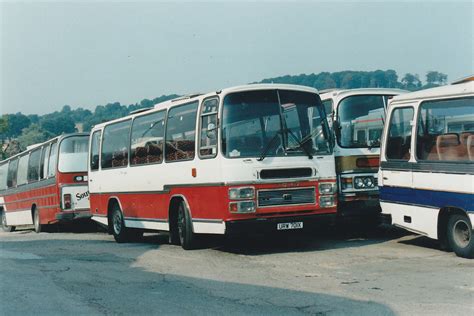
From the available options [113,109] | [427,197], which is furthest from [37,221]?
[113,109]

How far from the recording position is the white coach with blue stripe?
33.6ft

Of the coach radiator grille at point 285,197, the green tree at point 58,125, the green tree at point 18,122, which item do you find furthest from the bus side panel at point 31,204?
the green tree at point 18,122

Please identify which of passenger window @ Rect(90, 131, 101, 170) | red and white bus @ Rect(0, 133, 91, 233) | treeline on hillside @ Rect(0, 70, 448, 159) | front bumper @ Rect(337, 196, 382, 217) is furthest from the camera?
treeline on hillside @ Rect(0, 70, 448, 159)

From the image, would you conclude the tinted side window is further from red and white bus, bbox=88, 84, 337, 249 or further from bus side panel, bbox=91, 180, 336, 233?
red and white bus, bbox=88, 84, 337, 249

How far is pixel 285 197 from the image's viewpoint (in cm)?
1191

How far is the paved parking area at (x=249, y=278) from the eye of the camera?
299 inches

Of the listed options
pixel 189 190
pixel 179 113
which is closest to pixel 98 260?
pixel 189 190

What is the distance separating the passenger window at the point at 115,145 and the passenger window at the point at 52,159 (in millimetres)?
3693

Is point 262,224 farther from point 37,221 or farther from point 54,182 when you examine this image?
point 37,221

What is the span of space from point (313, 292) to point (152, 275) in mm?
2793

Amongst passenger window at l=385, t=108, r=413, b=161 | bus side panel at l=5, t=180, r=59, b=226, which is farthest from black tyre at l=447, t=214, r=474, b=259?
bus side panel at l=5, t=180, r=59, b=226

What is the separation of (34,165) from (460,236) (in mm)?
16741

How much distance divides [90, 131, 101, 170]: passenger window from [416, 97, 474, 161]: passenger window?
31.0ft

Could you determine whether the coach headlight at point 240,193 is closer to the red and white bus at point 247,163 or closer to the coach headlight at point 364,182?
the red and white bus at point 247,163
